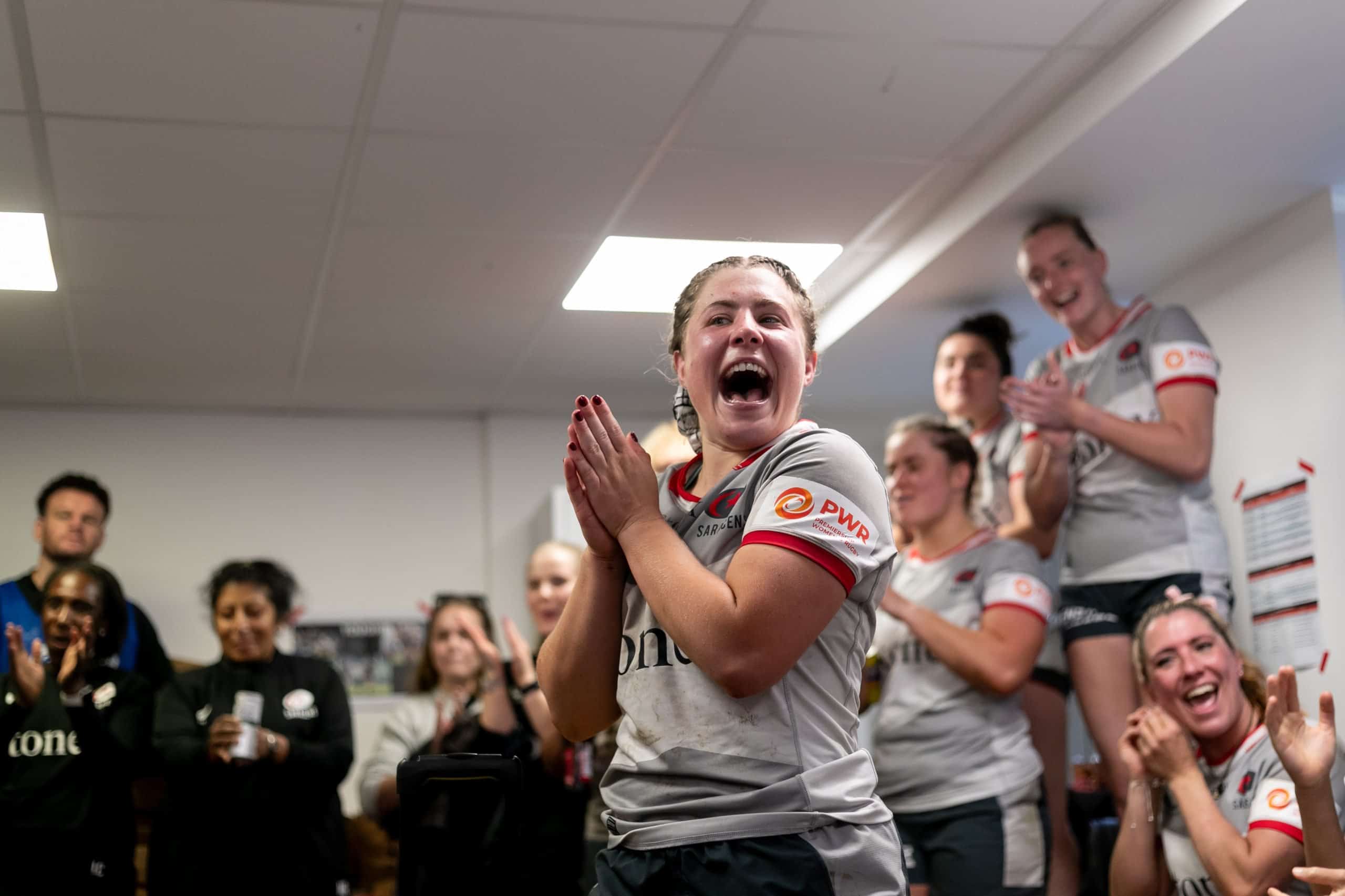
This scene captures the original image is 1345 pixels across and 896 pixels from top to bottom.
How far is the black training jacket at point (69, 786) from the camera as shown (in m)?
3.53

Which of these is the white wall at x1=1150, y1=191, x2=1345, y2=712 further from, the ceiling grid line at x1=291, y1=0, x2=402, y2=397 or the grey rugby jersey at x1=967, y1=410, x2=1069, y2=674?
the ceiling grid line at x1=291, y1=0, x2=402, y2=397

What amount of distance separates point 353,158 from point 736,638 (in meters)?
2.57

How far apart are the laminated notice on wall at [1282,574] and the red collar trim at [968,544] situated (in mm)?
859

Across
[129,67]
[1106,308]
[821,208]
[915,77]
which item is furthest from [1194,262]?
[129,67]

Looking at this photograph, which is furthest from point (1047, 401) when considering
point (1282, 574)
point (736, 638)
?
point (736, 638)

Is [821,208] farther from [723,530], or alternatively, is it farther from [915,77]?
[723,530]

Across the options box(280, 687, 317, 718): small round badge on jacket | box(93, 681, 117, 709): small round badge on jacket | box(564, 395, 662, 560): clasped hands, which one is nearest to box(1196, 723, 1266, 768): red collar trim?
box(564, 395, 662, 560): clasped hands

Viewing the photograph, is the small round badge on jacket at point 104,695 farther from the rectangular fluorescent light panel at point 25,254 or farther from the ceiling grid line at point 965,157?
the ceiling grid line at point 965,157

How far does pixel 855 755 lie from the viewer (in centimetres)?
131

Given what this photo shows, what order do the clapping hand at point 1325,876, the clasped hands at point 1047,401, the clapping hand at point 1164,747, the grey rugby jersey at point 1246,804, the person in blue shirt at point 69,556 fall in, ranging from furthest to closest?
the person in blue shirt at point 69,556 → the clasped hands at point 1047,401 → the clapping hand at point 1164,747 → the grey rugby jersey at point 1246,804 → the clapping hand at point 1325,876

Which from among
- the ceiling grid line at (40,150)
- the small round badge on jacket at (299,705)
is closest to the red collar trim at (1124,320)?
the small round badge on jacket at (299,705)

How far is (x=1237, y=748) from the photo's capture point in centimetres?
277

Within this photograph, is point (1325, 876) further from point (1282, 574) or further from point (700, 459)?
point (1282, 574)

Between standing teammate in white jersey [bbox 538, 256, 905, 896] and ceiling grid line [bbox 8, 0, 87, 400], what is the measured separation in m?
2.02
